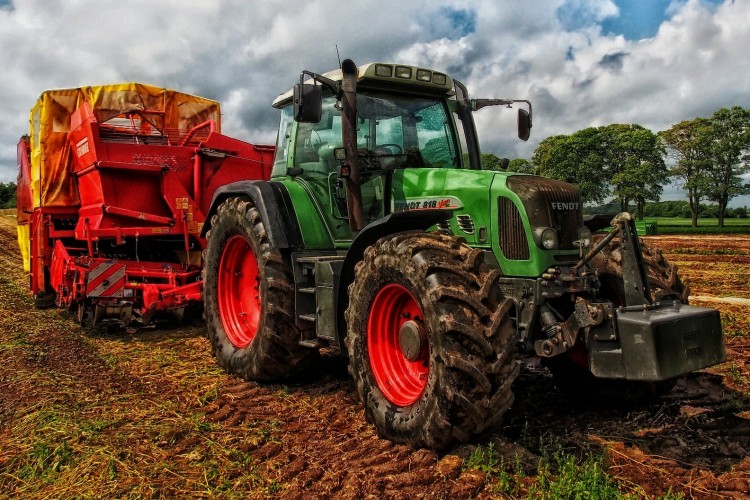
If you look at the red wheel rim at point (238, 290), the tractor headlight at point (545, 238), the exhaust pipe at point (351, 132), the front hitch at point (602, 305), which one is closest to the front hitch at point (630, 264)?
the front hitch at point (602, 305)

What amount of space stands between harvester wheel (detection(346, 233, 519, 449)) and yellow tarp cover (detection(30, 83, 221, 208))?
6139 mm

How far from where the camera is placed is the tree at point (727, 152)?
44812 millimetres

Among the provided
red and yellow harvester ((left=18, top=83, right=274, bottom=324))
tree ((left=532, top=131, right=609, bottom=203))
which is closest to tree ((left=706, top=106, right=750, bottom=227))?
tree ((left=532, top=131, right=609, bottom=203))

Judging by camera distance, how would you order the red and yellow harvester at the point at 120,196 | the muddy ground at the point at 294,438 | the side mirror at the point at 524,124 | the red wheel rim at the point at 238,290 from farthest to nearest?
the red and yellow harvester at the point at 120,196 < the red wheel rim at the point at 238,290 < the side mirror at the point at 524,124 < the muddy ground at the point at 294,438

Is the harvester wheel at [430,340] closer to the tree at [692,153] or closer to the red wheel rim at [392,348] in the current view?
the red wheel rim at [392,348]

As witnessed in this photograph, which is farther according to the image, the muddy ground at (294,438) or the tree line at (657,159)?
the tree line at (657,159)

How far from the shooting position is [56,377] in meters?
5.62

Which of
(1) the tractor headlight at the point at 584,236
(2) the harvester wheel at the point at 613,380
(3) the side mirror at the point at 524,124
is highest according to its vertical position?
(3) the side mirror at the point at 524,124

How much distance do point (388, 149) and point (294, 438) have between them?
2.42 m

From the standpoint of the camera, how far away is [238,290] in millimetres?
6266

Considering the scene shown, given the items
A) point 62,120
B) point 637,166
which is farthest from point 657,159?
point 62,120

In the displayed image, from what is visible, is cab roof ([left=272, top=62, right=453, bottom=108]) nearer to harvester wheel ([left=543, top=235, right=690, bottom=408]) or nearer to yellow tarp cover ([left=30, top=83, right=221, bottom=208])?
harvester wheel ([left=543, top=235, right=690, bottom=408])

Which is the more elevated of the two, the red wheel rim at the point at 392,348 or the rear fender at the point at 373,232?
the rear fender at the point at 373,232

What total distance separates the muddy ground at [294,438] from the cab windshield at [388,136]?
1.92 meters
